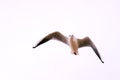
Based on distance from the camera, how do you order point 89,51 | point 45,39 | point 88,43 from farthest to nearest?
point 89,51 → point 88,43 → point 45,39

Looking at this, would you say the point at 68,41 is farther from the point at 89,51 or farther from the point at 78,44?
the point at 89,51

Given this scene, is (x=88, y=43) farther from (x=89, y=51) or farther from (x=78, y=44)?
(x=89, y=51)

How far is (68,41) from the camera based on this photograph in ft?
5.57

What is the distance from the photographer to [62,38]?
5.71 ft

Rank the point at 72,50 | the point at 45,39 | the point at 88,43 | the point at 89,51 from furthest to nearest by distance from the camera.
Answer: the point at 89,51
the point at 88,43
the point at 45,39
the point at 72,50

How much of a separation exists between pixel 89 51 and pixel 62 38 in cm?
77

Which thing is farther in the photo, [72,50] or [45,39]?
[45,39]

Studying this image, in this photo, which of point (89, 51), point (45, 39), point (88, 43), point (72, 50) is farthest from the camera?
point (89, 51)

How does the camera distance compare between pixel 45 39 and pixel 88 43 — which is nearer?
pixel 45 39

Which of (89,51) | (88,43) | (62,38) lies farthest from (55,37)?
(89,51)

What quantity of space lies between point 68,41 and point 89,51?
802mm

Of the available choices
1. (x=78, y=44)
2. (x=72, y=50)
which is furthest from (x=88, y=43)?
(x=72, y=50)

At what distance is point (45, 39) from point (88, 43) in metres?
0.25

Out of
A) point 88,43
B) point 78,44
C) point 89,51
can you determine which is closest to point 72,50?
point 78,44
